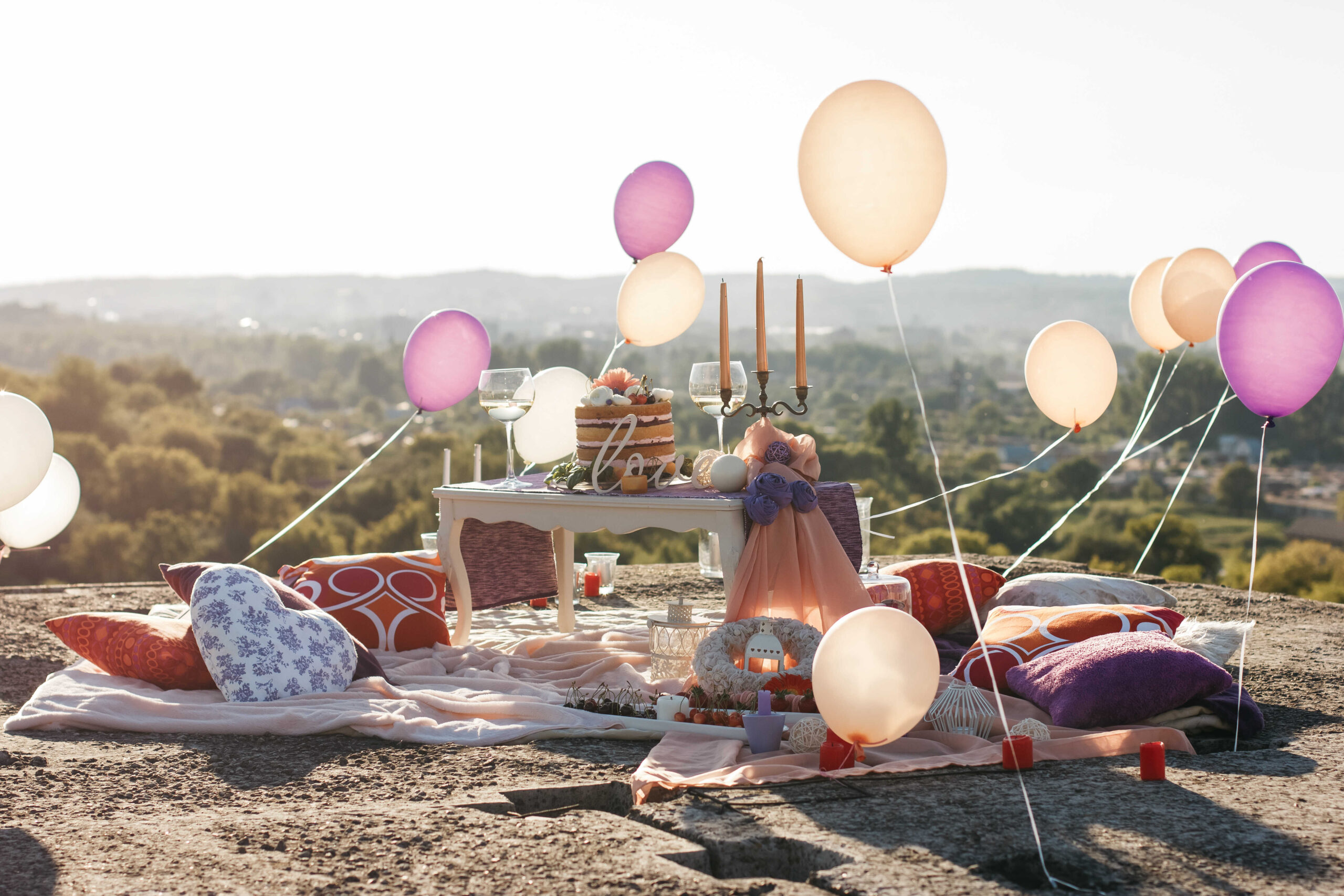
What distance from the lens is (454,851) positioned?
2.43m

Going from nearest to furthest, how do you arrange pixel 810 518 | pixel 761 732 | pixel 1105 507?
pixel 761 732 → pixel 810 518 → pixel 1105 507

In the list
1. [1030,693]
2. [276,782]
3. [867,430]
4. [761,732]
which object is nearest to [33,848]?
[276,782]

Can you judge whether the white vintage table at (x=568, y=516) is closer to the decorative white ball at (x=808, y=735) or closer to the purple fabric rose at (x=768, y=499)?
the purple fabric rose at (x=768, y=499)

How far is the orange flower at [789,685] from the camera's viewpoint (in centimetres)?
365

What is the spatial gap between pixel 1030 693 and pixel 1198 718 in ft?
1.65

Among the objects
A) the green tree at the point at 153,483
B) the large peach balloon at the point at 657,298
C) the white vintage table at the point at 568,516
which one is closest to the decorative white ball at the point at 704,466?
the white vintage table at the point at 568,516

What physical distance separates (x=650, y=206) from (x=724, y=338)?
1.61 meters

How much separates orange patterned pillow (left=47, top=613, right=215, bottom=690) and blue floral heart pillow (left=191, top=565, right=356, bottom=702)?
0.12m

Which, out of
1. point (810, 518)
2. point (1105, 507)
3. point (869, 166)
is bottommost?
point (1105, 507)

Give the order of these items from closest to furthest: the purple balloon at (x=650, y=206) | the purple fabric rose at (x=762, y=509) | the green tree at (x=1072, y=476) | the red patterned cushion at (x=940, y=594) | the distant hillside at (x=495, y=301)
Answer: the purple fabric rose at (x=762, y=509) < the red patterned cushion at (x=940, y=594) < the purple balloon at (x=650, y=206) < the green tree at (x=1072, y=476) < the distant hillside at (x=495, y=301)

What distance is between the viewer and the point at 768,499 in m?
4.11

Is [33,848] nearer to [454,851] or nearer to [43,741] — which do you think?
[454,851]

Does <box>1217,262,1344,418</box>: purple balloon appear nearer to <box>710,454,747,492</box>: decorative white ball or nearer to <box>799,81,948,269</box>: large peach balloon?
<box>799,81,948,269</box>: large peach balloon

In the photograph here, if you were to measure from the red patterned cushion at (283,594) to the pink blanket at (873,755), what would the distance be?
135 cm
